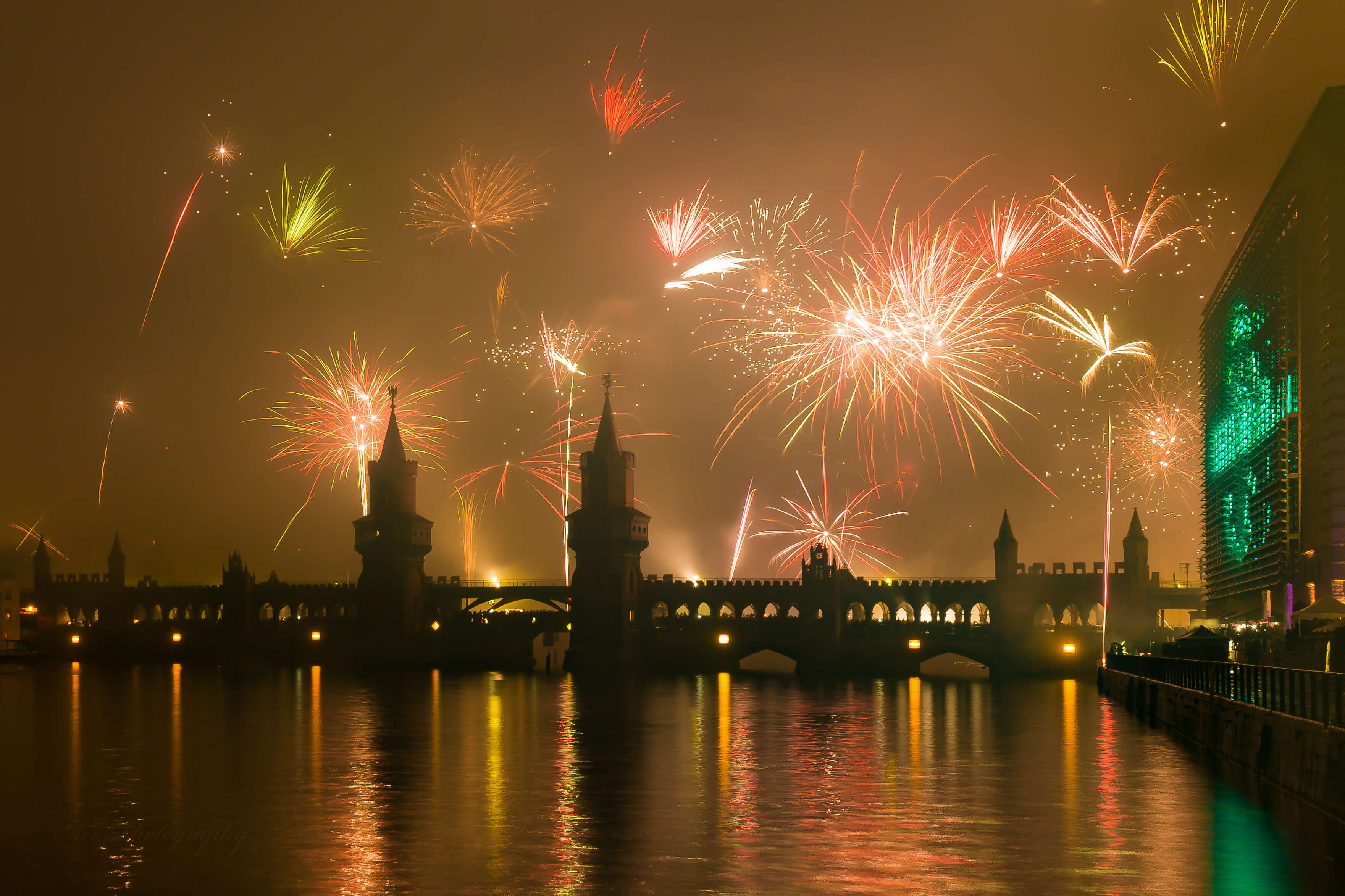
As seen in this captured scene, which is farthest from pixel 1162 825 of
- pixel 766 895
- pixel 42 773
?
pixel 42 773

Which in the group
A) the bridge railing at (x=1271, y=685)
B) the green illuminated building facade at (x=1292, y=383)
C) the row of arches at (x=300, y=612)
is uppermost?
the green illuminated building facade at (x=1292, y=383)

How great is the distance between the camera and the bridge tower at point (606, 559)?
348 ft

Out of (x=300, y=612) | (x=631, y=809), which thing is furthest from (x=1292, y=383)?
(x=300, y=612)

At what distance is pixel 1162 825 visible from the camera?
77.7ft

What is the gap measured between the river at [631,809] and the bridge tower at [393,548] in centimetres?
6380

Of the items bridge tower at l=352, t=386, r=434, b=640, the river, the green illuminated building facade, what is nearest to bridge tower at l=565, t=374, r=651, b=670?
bridge tower at l=352, t=386, r=434, b=640

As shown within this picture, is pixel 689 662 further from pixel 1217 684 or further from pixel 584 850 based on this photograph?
pixel 584 850

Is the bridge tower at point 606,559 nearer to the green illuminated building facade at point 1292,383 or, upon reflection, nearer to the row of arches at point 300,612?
the row of arches at point 300,612

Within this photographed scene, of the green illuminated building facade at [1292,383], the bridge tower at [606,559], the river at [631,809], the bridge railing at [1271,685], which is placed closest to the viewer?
the river at [631,809]

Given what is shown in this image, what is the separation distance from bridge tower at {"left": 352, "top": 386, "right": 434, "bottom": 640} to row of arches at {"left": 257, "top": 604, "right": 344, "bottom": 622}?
172 inches

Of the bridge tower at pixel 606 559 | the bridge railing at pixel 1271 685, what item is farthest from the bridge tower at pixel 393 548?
the bridge railing at pixel 1271 685

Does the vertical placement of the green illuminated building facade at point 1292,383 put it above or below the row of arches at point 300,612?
above

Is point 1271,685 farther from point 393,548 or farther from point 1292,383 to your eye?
point 393,548

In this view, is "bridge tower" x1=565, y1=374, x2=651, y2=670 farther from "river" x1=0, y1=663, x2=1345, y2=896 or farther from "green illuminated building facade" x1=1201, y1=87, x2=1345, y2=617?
"river" x1=0, y1=663, x2=1345, y2=896
